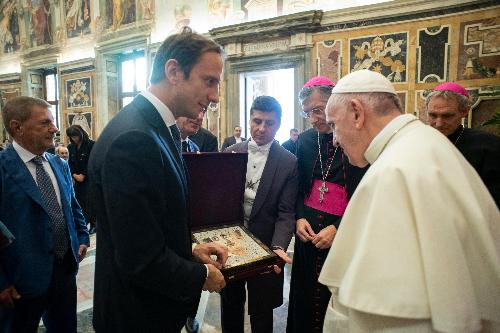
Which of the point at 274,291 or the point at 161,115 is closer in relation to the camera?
the point at 161,115

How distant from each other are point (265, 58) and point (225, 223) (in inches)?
247

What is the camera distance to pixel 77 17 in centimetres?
1102

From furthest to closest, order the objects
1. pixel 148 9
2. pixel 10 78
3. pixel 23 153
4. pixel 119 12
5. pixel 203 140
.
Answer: pixel 10 78, pixel 119 12, pixel 148 9, pixel 203 140, pixel 23 153

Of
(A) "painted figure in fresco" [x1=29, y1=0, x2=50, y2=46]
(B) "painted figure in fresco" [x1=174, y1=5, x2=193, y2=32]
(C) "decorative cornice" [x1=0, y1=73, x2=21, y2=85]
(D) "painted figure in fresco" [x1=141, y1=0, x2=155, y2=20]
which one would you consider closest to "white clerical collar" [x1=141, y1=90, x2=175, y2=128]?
(B) "painted figure in fresco" [x1=174, y1=5, x2=193, y2=32]

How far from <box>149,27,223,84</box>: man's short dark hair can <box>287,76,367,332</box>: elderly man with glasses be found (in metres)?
1.13

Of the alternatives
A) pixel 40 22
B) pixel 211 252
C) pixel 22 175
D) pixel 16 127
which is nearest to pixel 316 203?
pixel 211 252

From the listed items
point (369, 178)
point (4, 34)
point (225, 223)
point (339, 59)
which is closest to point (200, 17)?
point (339, 59)

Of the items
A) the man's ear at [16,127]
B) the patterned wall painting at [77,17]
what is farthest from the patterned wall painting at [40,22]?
the man's ear at [16,127]

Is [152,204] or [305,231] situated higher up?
[152,204]

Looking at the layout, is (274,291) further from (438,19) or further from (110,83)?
(110,83)

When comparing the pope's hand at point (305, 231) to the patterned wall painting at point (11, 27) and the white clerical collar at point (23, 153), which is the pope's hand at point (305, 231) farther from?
the patterned wall painting at point (11, 27)

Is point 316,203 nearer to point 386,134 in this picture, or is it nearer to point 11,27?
point 386,134

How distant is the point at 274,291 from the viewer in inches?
88.4

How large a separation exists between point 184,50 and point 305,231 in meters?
1.36
